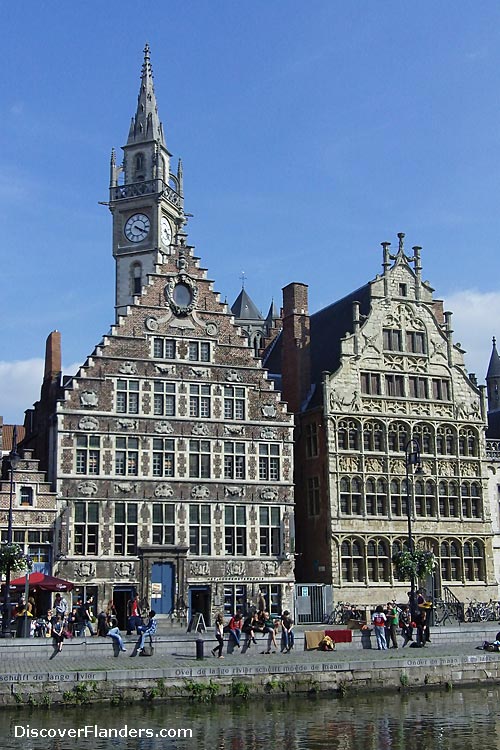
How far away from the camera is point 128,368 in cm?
4509

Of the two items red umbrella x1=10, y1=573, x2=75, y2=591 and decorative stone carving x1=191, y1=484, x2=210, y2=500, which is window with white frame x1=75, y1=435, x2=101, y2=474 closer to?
decorative stone carving x1=191, y1=484, x2=210, y2=500

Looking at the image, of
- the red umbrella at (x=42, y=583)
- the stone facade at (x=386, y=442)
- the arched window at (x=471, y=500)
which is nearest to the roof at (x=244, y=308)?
the stone facade at (x=386, y=442)

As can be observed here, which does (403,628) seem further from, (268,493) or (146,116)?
(146,116)

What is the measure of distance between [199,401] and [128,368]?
3.72 meters

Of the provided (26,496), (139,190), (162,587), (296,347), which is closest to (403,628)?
(162,587)

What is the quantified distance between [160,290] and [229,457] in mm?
8442

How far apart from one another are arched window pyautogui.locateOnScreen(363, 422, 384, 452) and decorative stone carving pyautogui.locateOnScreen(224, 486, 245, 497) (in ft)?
23.6

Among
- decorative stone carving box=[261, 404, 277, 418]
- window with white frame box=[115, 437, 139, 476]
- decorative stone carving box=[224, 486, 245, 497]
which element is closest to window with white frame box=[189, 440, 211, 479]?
decorative stone carving box=[224, 486, 245, 497]

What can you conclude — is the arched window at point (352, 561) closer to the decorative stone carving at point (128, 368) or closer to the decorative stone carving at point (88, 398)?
the decorative stone carving at point (128, 368)

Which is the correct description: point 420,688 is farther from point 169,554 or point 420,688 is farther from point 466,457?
point 466,457

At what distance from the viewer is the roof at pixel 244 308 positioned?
90.6m

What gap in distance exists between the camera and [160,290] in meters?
46.9

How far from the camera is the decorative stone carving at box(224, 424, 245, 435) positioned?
46.6 m

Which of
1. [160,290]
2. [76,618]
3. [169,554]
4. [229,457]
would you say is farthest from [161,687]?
[160,290]
